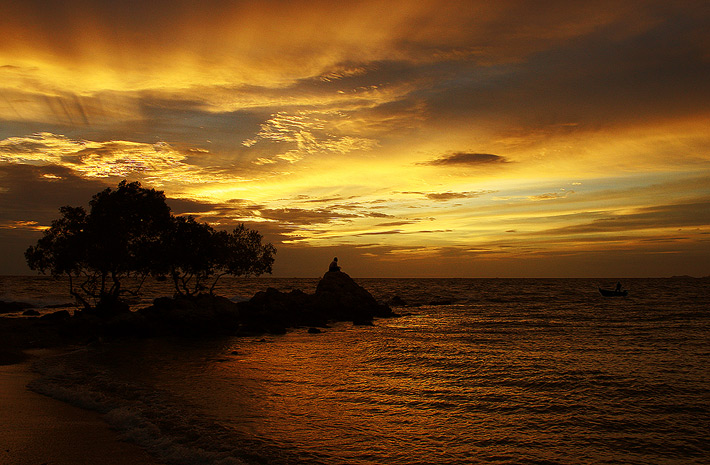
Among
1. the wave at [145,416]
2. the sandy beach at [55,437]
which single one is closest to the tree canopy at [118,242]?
the wave at [145,416]

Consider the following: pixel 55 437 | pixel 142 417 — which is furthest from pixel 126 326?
pixel 55 437

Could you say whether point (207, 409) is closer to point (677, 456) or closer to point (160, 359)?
point (160, 359)

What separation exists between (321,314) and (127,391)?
35.8 m

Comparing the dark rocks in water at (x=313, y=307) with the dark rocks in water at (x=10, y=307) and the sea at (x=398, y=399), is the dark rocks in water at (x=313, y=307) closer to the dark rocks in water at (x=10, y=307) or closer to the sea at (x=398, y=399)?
the sea at (x=398, y=399)

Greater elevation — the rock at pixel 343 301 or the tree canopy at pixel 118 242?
the tree canopy at pixel 118 242

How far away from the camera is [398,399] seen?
60.7 feet

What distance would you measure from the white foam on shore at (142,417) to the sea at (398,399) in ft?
0.20

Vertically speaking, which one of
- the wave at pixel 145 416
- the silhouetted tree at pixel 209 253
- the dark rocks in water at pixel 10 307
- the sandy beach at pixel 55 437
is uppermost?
the silhouetted tree at pixel 209 253

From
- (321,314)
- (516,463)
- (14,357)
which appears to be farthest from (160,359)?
(321,314)

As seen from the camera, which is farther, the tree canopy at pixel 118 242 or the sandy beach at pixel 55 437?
the tree canopy at pixel 118 242

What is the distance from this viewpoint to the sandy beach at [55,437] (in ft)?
38.3

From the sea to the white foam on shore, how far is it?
62 millimetres

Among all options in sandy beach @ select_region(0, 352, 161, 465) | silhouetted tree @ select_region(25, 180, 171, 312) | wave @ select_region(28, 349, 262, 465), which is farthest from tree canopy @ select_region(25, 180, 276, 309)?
sandy beach @ select_region(0, 352, 161, 465)

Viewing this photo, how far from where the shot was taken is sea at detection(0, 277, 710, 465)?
13055mm
